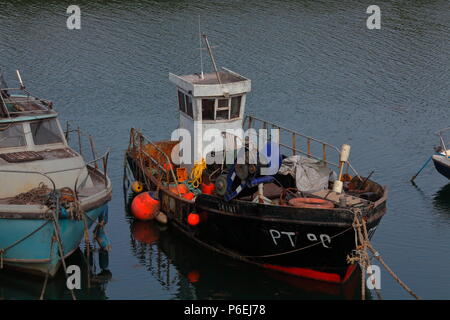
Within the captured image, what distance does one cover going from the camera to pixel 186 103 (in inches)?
1158

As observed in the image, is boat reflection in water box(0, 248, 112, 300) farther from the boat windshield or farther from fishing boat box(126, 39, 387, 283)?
the boat windshield

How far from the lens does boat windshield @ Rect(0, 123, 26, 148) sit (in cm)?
2578

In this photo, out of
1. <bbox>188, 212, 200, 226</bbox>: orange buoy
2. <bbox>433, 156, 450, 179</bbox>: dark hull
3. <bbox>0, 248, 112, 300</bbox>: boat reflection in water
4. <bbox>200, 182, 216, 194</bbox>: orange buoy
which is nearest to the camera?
<bbox>0, 248, 112, 300</bbox>: boat reflection in water

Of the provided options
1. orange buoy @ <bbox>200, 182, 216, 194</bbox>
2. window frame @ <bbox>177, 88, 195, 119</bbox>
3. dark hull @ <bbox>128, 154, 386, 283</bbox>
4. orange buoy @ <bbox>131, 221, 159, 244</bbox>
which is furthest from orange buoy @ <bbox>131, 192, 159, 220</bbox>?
window frame @ <bbox>177, 88, 195, 119</bbox>

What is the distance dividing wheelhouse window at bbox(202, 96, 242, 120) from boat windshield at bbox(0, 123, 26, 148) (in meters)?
6.42

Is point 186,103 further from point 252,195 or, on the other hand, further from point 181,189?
point 252,195

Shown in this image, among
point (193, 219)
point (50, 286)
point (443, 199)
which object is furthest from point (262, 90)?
point (50, 286)

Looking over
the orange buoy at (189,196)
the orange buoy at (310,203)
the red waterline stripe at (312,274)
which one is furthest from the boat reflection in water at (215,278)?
the orange buoy at (310,203)

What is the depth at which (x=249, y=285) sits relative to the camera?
2483 centimetres

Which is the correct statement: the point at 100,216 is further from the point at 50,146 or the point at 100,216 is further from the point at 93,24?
the point at 93,24

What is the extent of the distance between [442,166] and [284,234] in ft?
37.9

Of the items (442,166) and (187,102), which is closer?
(187,102)

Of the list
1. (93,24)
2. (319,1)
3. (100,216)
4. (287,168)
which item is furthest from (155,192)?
(319,1)

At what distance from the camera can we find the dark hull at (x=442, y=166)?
1290 inches
